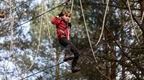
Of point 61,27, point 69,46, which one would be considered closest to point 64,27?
point 61,27

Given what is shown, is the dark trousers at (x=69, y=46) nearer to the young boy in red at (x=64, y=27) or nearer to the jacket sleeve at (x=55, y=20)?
the young boy in red at (x=64, y=27)

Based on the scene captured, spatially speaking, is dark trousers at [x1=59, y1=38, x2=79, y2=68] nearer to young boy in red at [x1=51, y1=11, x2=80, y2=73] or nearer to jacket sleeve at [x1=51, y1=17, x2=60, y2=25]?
young boy in red at [x1=51, y1=11, x2=80, y2=73]

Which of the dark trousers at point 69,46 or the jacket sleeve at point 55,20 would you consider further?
the dark trousers at point 69,46

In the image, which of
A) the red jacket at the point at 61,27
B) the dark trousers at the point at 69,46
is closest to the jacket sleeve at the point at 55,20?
the red jacket at the point at 61,27

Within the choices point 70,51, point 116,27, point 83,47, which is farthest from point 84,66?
point 70,51

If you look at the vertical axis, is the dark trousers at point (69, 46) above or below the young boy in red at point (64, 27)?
below

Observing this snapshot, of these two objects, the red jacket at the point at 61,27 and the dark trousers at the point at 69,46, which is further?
the dark trousers at the point at 69,46

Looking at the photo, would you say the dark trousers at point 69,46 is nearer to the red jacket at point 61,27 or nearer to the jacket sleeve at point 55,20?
the red jacket at point 61,27

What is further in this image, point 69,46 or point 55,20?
point 69,46

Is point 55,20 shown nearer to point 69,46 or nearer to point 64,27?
point 64,27

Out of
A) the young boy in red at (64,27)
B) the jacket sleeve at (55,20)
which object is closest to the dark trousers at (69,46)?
the young boy in red at (64,27)

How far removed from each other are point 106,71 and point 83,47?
6.73ft

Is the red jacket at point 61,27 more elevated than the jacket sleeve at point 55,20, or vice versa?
the jacket sleeve at point 55,20

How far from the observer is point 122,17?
9.60 m
